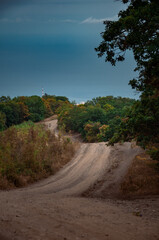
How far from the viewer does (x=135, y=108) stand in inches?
407

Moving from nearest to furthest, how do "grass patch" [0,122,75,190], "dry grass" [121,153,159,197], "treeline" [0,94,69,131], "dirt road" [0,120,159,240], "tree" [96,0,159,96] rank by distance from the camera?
"dirt road" [0,120,159,240] < "tree" [96,0,159,96] < "dry grass" [121,153,159,197] < "grass patch" [0,122,75,190] < "treeline" [0,94,69,131]

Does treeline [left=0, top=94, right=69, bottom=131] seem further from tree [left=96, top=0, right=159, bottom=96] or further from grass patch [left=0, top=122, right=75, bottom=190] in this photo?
tree [left=96, top=0, right=159, bottom=96]

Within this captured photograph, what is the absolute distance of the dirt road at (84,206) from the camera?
166 inches

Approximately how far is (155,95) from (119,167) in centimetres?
1032

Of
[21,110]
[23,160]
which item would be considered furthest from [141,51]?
[21,110]

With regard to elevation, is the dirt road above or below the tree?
below

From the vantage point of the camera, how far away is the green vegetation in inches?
292

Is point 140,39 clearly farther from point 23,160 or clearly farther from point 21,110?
point 21,110

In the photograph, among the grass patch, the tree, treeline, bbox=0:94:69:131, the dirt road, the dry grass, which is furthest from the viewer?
treeline, bbox=0:94:69:131

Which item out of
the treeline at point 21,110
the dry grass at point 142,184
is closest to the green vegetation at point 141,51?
the dry grass at point 142,184

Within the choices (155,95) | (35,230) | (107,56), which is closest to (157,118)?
(155,95)

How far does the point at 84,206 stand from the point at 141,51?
19.2ft

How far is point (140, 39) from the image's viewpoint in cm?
772

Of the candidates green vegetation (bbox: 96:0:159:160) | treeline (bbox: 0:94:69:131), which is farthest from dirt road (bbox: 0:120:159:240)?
treeline (bbox: 0:94:69:131)
